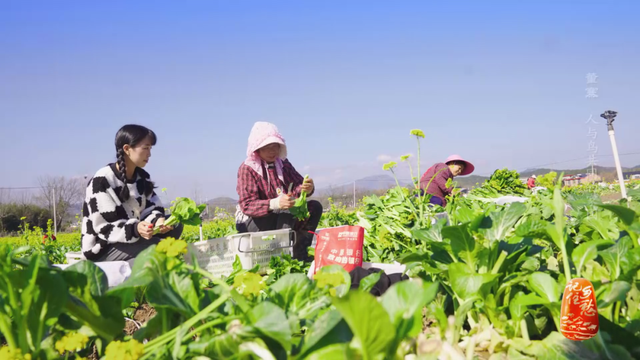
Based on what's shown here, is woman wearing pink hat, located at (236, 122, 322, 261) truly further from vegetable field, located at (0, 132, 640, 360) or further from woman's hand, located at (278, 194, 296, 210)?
vegetable field, located at (0, 132, 640, 360)

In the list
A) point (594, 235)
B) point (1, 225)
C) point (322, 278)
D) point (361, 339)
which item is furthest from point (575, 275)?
point (1, 225)

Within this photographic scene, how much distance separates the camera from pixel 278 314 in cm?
80

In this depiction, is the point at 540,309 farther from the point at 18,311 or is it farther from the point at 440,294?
the point at 18,311

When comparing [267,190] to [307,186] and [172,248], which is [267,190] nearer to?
[307,186]

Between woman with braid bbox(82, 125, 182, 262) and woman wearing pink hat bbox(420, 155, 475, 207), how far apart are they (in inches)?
99.5

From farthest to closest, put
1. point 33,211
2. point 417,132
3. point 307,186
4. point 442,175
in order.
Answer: point 33,211
point 442,175
point 307,186
point 417,132

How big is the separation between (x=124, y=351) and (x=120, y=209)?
2738mm

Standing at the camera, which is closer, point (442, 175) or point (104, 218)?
point (104, 218)

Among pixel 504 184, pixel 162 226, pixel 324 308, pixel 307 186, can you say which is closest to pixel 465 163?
pixel 504 184

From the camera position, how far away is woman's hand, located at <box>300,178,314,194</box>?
3.78m

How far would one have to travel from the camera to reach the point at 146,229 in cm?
301

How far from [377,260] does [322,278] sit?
101 inches

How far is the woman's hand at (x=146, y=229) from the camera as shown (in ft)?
9.87

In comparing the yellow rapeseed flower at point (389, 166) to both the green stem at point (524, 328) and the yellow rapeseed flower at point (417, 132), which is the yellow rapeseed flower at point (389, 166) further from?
the green stem at point (524, 328)
